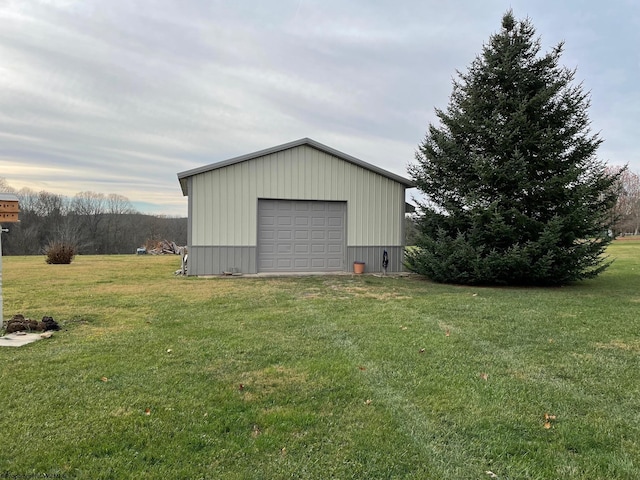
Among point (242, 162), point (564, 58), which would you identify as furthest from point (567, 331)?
point (242, 162)

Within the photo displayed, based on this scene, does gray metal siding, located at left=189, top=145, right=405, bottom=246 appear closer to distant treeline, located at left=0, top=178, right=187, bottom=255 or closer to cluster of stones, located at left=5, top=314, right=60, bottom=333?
Answer: cluster of stones, located at left=5, top=314, right=60, bottom=333

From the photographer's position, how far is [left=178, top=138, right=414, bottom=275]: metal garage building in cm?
1149

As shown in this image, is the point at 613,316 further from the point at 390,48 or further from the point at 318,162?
the point at 390,48

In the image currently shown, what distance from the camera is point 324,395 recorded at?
312 centimetres

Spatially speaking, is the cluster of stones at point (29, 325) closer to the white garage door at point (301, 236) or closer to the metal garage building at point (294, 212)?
the metal garage building at point (294, 212)

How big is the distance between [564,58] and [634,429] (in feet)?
35.0

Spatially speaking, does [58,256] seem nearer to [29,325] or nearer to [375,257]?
[375,257]

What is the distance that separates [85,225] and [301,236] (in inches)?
1441

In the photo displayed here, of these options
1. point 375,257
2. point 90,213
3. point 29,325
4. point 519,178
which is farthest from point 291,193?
point 90,213

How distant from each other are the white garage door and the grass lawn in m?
5.72

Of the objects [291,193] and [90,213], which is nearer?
[291,193]

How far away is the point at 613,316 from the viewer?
20.1 ft

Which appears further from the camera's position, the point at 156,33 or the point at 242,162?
the point at 242,162

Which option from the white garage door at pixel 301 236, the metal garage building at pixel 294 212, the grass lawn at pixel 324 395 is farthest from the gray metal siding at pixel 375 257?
the grass lawn at pixel 324 395
